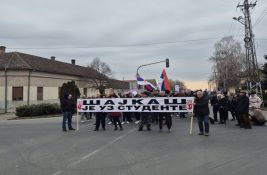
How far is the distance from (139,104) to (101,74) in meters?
61.9

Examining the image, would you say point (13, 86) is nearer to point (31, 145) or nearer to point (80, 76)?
point (80, 76)

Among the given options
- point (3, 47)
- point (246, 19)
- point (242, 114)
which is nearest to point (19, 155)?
point (242, 114)

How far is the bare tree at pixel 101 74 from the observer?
2881 inches

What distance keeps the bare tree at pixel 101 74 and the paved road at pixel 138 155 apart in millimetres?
59337

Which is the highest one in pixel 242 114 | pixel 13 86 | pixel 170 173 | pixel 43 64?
pixel 43 64

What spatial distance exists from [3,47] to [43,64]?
27.9 feet

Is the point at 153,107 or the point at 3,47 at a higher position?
the point at 3,47

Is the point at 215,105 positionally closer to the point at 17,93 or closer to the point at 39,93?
the point at 17,93

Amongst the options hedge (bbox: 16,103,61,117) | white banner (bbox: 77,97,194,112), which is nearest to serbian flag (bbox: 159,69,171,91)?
white banner (bbox: 77,97,194,112)

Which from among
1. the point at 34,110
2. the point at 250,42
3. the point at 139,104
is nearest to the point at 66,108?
the point at 139,104

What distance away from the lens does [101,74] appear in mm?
77875

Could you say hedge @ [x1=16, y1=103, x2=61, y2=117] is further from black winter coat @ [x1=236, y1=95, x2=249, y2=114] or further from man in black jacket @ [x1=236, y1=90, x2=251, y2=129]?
black winter coat @ [x1=236, y1=95, x2=249, y2=114]

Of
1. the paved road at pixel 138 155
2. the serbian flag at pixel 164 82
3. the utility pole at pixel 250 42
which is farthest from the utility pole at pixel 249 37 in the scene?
the paved road at pixel 138 155

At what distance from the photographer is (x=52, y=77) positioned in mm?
53875
